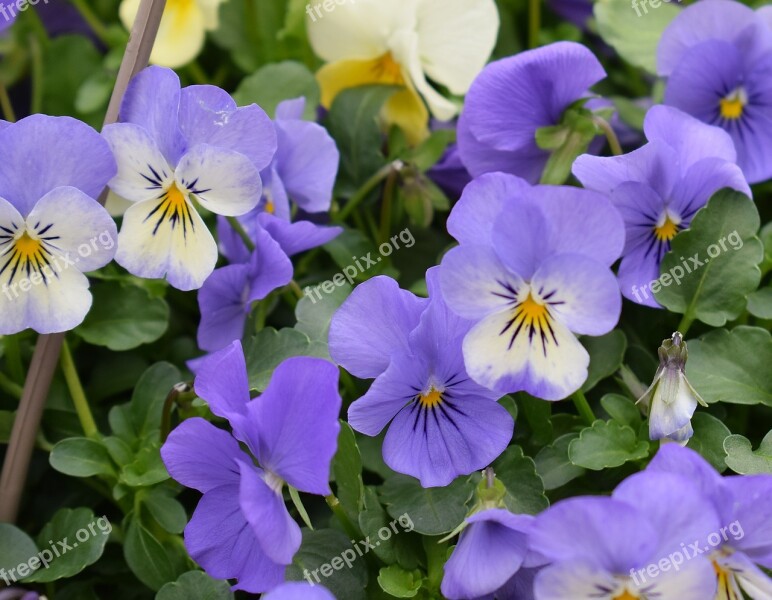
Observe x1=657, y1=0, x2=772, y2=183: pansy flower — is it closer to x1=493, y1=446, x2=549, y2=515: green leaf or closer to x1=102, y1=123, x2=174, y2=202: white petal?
x1=493, y1=446, x2=549, y2=515: green leaf

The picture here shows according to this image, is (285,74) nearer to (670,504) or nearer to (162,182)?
(162,182)

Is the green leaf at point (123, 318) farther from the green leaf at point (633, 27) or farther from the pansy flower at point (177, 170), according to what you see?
the green leaf at point (633, 27)

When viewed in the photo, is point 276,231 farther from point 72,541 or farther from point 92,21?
point 92,21

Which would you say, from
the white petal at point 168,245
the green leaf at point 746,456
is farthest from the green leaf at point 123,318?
the green leaf at point 746,456

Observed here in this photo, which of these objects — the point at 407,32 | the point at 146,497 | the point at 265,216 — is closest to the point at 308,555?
the point at 146,497

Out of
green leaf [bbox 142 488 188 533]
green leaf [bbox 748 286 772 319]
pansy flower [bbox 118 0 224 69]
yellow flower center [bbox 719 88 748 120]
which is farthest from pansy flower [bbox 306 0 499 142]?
green leaf [bbox 142 488 188 533]

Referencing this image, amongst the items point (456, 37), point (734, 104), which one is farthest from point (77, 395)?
point (734, 104)

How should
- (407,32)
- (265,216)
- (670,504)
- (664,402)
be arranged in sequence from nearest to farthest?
(670,504) → (664,402) → (265,216) → (407,32)
